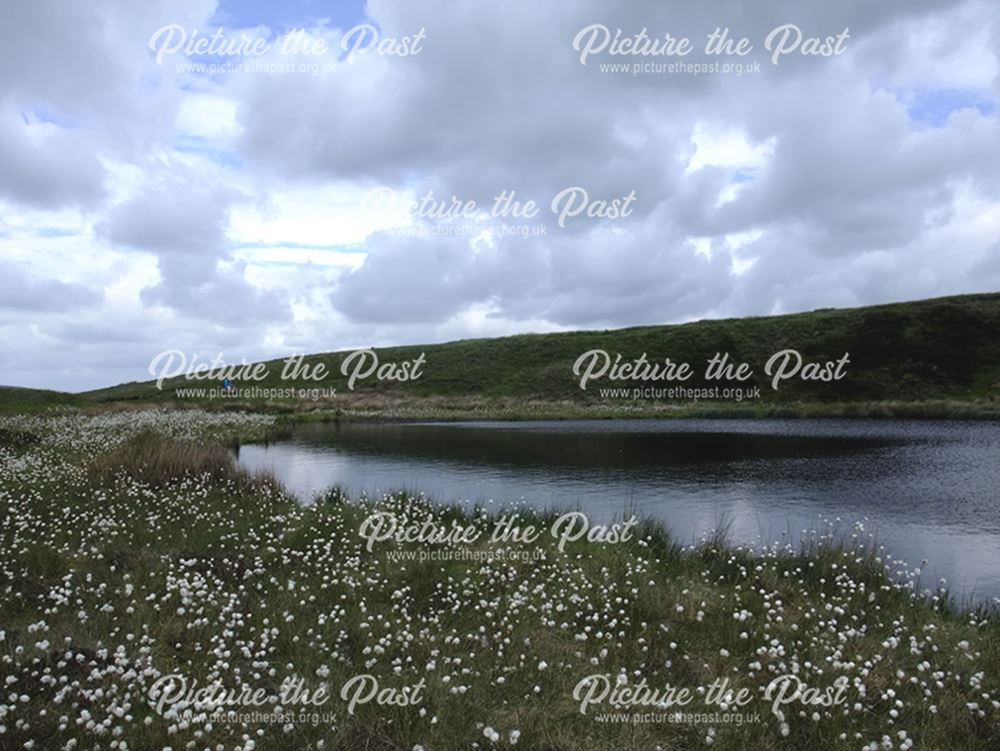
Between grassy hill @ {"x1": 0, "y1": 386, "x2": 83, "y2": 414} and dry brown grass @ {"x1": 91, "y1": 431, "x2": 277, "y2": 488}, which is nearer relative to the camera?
dry brown grass @ {"x1": 91, "y1": 431, "x2": 277, "y2": 488}

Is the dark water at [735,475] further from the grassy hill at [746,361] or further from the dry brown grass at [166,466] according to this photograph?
the grassy hill at [746,361]

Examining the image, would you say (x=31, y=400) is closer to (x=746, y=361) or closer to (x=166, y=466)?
(x=166, y=466)

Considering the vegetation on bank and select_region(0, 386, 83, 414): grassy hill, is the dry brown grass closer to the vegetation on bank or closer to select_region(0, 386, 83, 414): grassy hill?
the vegetation on bank

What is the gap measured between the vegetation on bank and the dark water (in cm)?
416

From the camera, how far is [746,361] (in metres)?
85.3

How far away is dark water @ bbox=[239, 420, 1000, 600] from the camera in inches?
698

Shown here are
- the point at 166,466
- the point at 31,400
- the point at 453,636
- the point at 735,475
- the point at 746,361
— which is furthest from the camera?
the point at 746,361

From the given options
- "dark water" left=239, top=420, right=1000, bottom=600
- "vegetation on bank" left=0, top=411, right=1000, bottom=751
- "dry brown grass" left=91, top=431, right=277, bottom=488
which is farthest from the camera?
"dry brown grass" left=91, top=431, right=277, bottom=488

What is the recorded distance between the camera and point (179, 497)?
53.2 feet

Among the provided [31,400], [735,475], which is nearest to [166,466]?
[735,475]

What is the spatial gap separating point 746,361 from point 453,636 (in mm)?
83494

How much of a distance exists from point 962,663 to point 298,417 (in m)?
63.2

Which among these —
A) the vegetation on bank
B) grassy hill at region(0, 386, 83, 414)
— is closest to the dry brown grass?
the vegetation on bank

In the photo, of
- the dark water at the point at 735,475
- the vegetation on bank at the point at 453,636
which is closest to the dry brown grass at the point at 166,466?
the dark water at the point at 735,475
